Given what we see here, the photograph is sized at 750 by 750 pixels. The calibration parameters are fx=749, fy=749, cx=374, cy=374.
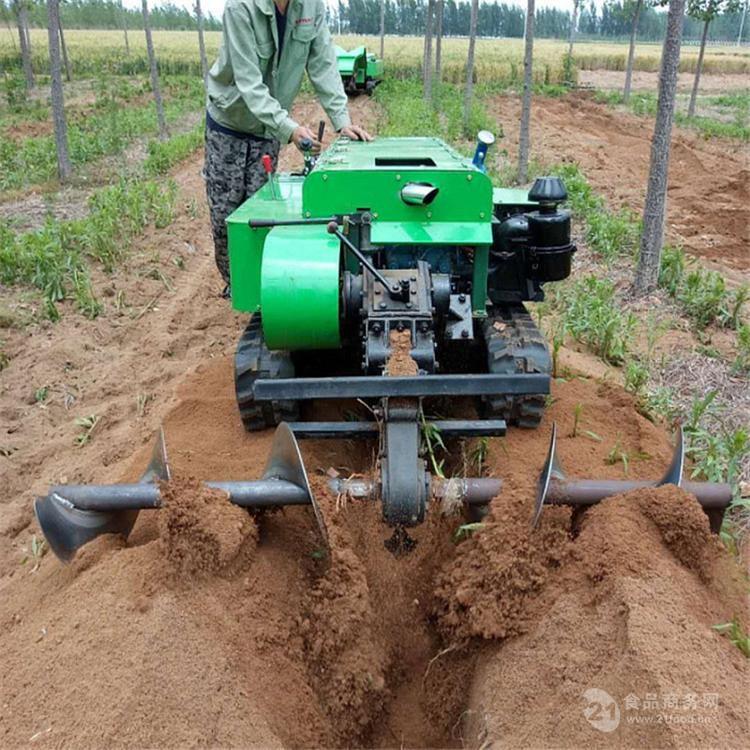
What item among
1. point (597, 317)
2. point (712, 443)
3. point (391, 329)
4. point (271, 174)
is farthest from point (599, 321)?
point (391, 329)

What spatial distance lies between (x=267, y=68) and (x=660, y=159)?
10.5ft

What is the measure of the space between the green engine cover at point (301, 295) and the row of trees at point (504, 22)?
246ft

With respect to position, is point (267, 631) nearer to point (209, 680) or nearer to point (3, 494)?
point (209, 680)

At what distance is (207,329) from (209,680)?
4024 mm

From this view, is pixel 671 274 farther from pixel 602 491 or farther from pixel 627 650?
pixel 627 650

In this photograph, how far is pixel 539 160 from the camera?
558 inches

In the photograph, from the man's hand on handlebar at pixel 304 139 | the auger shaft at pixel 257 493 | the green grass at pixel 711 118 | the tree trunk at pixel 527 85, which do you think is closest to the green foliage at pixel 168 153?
the tree trunk at pixel 527 85

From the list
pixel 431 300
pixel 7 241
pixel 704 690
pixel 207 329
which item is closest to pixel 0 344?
pixel 207 329

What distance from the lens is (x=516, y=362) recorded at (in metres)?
3.44

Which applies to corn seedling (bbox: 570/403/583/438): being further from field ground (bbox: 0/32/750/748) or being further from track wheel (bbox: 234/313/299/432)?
track wheel (bbox: 234/313/299/432)

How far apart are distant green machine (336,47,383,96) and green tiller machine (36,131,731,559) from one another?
62.5ft

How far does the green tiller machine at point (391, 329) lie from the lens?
2.66 meters

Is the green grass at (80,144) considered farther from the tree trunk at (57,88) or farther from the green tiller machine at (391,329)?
the green tiller machine at (391,329)

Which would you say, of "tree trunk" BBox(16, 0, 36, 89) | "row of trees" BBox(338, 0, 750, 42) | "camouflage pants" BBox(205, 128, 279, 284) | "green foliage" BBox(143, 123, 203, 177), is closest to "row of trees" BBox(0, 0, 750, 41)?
"row of trees" BBox(338, 0, 750, 42)
